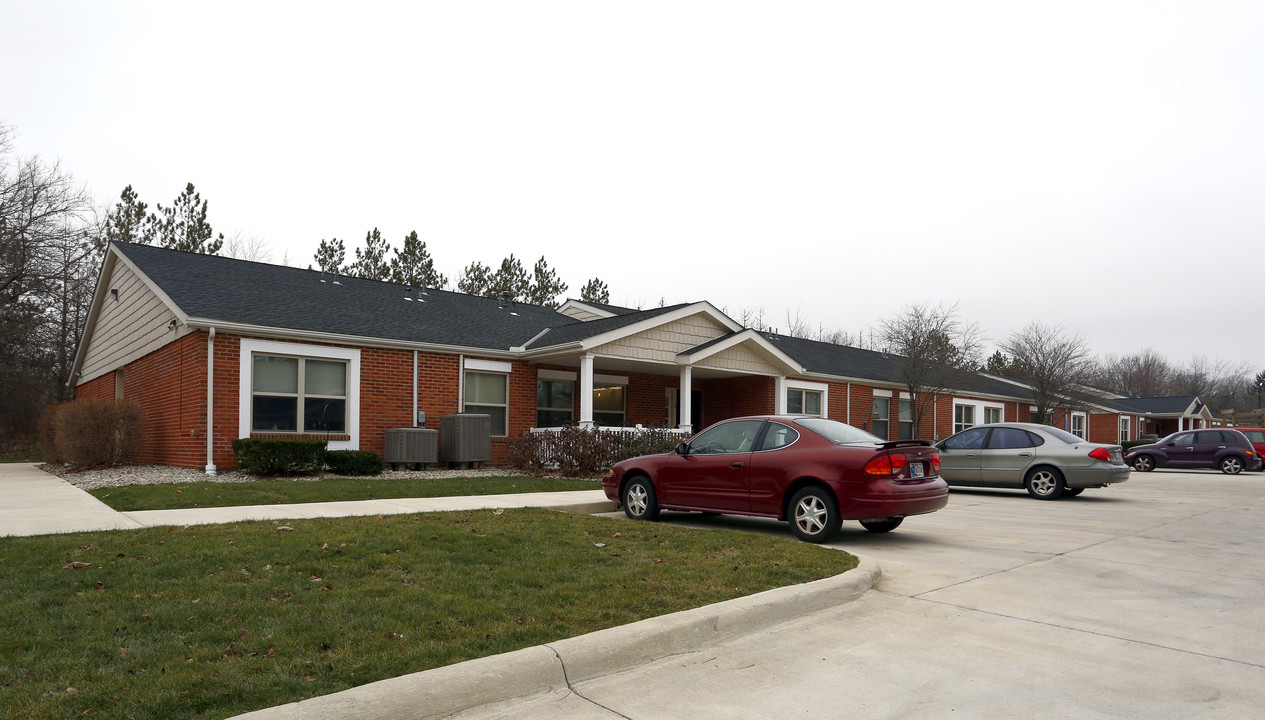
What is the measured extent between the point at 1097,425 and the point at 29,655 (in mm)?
55326

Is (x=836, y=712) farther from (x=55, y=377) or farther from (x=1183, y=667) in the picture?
(x=55, y=377)

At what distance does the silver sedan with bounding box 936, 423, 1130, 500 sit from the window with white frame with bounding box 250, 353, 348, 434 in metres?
12.5

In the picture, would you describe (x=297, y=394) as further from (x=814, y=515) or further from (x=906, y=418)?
(x=906, y=418)

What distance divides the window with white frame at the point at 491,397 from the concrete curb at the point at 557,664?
14388 millimetres

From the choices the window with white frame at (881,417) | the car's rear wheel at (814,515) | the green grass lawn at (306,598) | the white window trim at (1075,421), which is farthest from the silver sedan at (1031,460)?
the white window trim at (1075,421)

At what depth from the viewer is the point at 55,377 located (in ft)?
119

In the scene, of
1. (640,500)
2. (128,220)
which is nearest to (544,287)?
(128,220)

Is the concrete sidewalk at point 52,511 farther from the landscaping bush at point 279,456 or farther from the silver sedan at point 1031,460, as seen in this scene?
the silver sedan at point 1031,460

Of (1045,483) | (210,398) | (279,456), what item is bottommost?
(1045,483)

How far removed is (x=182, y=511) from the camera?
9719mm

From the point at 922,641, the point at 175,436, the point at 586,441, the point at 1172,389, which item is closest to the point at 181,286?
the point at 175,436

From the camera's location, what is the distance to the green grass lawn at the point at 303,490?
10.7 meters

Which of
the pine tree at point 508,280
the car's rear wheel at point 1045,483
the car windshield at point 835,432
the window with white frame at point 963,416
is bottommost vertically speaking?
the car's rear wheel at point 1045,483

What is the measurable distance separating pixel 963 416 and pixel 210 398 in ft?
98.0
